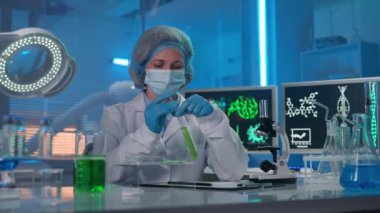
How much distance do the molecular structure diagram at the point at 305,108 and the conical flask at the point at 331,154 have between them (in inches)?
32.4

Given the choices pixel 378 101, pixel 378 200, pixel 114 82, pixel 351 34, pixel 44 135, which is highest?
pixel 351 34

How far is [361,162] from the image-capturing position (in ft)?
3.59

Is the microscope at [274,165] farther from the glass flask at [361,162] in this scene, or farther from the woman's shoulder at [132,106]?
the woman's shoulder at [132,106]

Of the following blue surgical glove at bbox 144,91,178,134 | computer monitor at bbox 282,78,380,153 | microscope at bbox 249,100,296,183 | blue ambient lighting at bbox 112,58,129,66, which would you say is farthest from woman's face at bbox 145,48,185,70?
blue ambient lighting at bbox 112,58,129,66

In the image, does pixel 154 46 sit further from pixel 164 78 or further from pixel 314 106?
pixel 314 106

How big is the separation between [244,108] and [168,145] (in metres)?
0.63

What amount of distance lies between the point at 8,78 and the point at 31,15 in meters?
2.33

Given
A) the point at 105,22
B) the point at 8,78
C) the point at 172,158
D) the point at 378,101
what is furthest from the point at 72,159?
the point at 105,22

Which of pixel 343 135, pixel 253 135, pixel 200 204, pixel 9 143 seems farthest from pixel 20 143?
pixel 253 135

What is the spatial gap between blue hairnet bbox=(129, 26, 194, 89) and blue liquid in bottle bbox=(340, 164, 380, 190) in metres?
1.02

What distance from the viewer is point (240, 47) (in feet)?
11.7

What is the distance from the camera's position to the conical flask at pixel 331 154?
139cm

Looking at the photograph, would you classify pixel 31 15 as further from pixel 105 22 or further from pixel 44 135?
pixel 44 135

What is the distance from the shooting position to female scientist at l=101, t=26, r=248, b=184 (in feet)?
5.27
